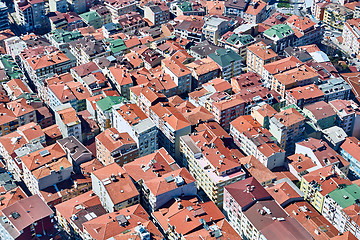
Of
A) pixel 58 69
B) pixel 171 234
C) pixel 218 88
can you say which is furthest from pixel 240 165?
pixel 58 69

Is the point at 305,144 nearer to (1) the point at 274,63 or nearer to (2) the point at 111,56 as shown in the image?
(1) the point at 274,63

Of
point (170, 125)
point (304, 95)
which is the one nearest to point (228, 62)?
point (304, 95)

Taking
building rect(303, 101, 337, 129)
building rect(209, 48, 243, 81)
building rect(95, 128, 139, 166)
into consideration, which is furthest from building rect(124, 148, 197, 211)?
building rect(209, 48, 243, 81)

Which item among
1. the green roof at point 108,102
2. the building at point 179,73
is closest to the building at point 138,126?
the green roof at point 108,102

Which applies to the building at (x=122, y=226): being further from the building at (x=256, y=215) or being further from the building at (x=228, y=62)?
the building at (x=228, y=62)

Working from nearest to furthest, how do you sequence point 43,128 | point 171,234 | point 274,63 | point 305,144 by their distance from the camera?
point 171,234, point 305,144, point 43,128, point 274,63

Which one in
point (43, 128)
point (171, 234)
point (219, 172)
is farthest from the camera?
point (43, 128)

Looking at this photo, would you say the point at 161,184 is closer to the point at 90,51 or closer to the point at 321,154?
the point at 321,154
